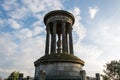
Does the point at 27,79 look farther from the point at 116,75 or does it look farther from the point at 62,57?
the point at 116,75

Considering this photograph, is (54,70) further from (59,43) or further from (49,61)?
(59,43)

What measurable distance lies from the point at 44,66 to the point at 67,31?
996cm

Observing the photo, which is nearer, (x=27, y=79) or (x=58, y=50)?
(x=27, y=79)

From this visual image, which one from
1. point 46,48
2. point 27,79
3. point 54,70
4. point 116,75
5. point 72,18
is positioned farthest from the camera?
point 116,75

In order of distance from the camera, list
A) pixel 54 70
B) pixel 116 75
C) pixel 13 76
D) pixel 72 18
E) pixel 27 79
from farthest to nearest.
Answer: pixel 13 76
pixel 116 75
pixel 72 18
pixel 54 70
pixel 27 79

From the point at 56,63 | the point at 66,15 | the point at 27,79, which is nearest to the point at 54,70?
the point at 56,63

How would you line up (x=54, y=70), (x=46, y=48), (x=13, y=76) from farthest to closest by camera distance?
(x=13, y=76) < (x=46, y=48) < (x=54, y=70)

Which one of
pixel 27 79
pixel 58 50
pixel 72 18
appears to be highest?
pixel 72 18

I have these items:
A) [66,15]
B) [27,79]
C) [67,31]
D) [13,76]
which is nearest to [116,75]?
[67,31]

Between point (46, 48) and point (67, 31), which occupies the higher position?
point (67, 31)

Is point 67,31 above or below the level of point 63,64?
above

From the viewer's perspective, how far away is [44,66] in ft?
63.7

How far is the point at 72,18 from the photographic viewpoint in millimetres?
26844

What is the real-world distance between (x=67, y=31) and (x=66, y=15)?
305 cm
